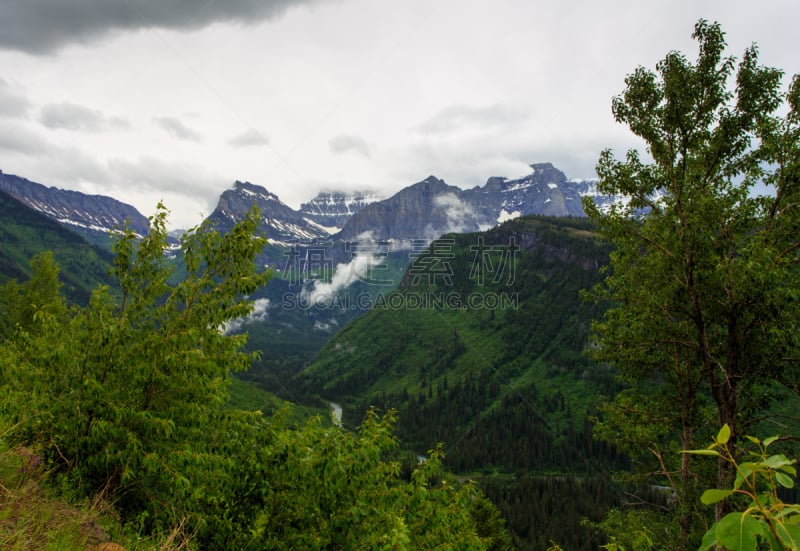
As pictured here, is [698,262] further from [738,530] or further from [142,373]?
[142,373]

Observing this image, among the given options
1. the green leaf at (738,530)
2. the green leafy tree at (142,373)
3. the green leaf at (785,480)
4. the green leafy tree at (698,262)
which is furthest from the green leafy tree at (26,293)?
the green leaf at (785,480)

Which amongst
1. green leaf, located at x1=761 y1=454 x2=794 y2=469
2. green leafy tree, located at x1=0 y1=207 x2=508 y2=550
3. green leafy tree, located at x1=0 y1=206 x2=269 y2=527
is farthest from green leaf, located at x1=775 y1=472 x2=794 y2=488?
green leafy tree, located at x1=0 y1=206 x2=269 y2=527

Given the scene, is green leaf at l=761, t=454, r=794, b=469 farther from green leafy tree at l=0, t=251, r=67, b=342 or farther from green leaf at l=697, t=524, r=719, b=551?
green leafy tree at l=0, t=251, r=67, b=342

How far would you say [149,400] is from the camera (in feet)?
32.7

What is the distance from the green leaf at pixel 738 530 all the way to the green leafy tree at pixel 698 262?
1052cm

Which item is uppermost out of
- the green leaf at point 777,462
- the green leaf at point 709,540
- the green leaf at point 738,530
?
the green leaf at point 777,462

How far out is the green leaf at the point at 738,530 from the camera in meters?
1.67

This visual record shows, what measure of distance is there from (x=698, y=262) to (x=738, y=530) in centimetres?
1205

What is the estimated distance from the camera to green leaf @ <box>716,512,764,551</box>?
1669 millimetres

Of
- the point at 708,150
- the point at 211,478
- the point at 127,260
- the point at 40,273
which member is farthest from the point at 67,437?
the point at 40,273

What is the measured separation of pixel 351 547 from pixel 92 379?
6.61 m

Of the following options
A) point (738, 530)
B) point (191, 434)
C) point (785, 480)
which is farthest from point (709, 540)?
point (191, 434)

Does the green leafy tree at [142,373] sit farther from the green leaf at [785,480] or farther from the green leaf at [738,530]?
the green leaf at [785,480]

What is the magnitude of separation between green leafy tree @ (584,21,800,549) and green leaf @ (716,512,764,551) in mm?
10518
